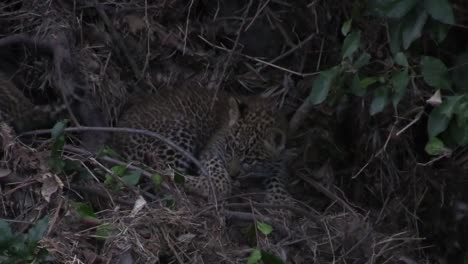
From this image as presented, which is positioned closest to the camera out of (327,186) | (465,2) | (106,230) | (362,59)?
(106,230)

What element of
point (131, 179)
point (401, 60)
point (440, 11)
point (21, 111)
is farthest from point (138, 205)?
point (440, 11)

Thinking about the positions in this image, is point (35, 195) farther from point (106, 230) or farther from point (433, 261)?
point (433, 261)

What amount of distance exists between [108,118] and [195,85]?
65cm

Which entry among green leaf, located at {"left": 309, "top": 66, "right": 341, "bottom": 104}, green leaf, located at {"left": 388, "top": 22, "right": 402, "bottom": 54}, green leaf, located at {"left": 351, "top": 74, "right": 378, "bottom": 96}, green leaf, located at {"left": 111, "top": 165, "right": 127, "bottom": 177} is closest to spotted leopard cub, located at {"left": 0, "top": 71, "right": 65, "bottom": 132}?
green leaf, located at {"left": 111, "top": 165, "right": 127, "bottom": 177}

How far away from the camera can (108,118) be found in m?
6.84

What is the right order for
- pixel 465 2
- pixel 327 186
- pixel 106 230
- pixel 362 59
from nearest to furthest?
pixel 106 230 → pixel 362 59 → pixel 465 2 → pixel 327 186

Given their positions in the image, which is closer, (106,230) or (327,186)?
(106,230)

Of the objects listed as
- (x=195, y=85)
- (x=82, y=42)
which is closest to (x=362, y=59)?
(x=195, y=85)

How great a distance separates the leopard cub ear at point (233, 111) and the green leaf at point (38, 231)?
2063mm

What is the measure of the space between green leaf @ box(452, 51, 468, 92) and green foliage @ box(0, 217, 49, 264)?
2490mm

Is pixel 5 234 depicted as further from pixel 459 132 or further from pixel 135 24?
pixel 135 24

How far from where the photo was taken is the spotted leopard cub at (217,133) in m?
6.54

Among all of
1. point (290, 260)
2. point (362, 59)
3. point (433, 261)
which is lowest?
point (433, 261)

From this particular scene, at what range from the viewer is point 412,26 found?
5684 millimetres
